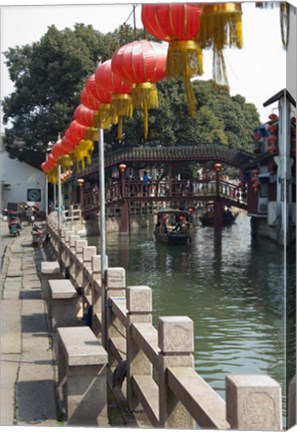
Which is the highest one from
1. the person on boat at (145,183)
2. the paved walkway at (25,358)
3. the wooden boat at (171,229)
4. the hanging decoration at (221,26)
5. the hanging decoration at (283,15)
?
the hanging decoration at (283,15)

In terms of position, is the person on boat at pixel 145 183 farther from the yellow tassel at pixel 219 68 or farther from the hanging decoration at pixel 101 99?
the yellow tassel at pixel 219 68

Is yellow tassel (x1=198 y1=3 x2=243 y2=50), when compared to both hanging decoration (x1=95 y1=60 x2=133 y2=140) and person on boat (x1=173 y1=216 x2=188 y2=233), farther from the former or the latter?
person on boat (x1=173 y1=216 x2=188 y2=233)

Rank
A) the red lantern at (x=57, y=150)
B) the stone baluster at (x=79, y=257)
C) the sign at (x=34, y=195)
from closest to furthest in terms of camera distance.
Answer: the sign at (x=34, y=195) → the red lantern at (x=57, y=150) → the stone baluster at (x=79, y=257)

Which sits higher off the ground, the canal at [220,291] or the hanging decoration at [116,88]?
the hanging decoration at [116,88]

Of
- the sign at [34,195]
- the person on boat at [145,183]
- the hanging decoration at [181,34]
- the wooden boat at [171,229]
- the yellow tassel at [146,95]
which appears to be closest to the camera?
the hanging decoration at [181,34]

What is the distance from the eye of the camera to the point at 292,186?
4078 mm

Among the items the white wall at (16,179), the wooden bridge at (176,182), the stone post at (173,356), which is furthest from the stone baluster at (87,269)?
the stone post at (173,356)

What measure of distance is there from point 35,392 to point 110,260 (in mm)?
4478

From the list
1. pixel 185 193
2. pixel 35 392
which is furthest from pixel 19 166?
pixel 35 392

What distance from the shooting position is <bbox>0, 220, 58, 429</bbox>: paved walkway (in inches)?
171

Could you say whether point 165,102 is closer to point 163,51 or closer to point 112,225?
point 163,51

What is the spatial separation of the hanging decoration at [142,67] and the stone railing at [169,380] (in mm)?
1133

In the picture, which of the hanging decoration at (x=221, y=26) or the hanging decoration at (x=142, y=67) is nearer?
the hanging decoration at (x=221, y=26)

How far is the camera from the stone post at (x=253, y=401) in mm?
2514
